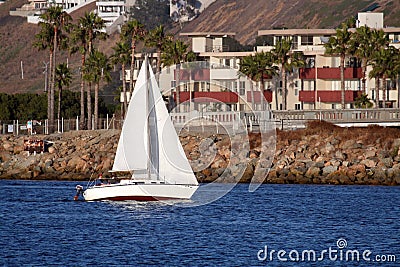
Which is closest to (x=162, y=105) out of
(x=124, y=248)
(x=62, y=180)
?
(x=124, y=248)

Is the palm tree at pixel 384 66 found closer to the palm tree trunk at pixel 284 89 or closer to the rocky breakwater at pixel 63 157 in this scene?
the palm tree trunk at pixel 284 89

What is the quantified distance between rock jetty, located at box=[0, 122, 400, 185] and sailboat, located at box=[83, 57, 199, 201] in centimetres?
2065

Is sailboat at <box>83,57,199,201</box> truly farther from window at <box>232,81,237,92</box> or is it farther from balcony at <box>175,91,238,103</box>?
window at <box>232,81,237,92</box>

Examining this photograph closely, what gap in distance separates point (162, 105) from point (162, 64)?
64.3m

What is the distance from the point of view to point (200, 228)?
53.2 m

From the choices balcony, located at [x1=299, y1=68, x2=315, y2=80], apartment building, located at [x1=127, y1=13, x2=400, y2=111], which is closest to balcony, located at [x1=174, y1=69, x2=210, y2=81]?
A: apartment building, located at [x1=127, y1=13, x2=400, y2=111]

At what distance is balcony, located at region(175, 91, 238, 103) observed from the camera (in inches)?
4879

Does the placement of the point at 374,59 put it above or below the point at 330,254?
above

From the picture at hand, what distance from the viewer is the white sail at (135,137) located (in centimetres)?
6197

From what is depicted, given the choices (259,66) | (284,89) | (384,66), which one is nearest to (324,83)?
(284,89)

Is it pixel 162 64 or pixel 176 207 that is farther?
pixel 162 64

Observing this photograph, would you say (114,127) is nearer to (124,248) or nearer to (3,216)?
(3,216)

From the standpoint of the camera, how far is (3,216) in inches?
2325

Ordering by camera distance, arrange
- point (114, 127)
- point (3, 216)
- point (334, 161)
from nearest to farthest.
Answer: point (3, 216)
point (334, 161)
point (114, 127)
